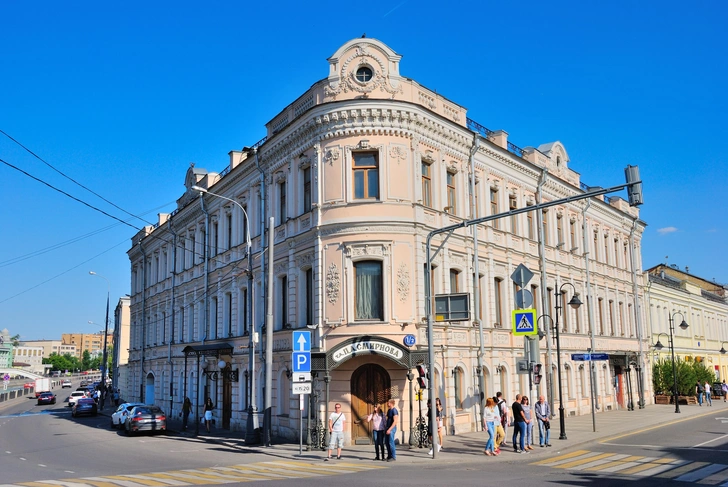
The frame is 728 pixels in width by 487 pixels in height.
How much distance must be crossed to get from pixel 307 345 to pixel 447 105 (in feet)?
42.4

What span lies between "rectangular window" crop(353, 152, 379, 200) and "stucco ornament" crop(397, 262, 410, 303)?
3.01 metres

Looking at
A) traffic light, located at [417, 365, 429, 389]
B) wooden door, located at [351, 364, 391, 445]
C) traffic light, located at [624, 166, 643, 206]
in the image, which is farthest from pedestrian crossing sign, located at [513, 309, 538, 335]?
traffic light, located at [624, 166, 643, 206]

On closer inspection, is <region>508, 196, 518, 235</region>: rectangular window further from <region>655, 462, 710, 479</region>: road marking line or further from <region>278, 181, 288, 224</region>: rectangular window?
<region>655, 462, 710, 479</region>: road marking line

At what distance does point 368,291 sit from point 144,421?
14212 millimetres

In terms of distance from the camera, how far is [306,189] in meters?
26.8

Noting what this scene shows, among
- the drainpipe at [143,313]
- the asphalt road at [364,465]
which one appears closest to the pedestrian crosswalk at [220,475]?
the asphalt road at [364,465]

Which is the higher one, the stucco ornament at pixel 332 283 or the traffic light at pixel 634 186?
the traffic light at pixel 634 186

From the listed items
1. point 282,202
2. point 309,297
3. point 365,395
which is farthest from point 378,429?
point 282,202

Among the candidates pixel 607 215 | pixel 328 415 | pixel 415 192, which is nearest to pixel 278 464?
pixel 328 415

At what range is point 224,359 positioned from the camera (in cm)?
3269

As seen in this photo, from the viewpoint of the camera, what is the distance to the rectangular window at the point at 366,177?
81.1 ft

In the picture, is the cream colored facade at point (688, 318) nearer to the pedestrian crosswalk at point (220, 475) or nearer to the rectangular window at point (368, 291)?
the rectangular window at point (368, 291)

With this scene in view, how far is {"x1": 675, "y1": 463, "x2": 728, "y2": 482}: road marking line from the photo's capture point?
14.8m

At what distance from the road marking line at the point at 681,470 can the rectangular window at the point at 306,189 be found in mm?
16138
